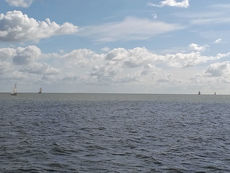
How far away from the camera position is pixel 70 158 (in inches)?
936

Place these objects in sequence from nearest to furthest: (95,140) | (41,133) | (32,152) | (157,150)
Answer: (32,152)
(157,150)
(95,140)
(41,133)

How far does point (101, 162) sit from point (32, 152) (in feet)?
24.9

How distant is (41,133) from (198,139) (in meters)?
21.6

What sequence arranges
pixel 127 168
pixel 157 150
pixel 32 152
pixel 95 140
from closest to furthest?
pixel 127 168
pixel 32 152
pixel 157 150
pixel 95 140

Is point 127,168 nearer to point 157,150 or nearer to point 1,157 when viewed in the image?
point 157,150

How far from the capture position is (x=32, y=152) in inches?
1009

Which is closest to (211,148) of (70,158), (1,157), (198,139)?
(198,139)

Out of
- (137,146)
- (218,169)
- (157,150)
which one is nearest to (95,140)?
(137,146)

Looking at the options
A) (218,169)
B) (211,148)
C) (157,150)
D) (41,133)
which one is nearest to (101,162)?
(157,150)

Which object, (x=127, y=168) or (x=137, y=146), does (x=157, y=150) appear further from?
(x=127, y=168)

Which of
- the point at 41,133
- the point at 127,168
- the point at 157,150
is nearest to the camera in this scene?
the point at 127,168

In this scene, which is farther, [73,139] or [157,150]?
[73,139]

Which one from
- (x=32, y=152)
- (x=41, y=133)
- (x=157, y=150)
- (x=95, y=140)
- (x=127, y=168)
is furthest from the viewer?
(x=41, y=133)

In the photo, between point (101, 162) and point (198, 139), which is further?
point (198, 139)
